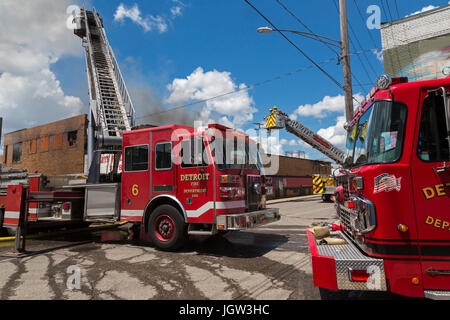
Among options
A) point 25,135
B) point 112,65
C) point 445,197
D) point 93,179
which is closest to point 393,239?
point 445,197

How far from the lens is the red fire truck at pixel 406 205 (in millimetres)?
2609

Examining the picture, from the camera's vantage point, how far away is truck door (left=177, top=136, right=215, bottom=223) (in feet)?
18.8

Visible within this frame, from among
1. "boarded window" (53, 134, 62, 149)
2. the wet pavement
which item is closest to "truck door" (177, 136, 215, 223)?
the wet pavement

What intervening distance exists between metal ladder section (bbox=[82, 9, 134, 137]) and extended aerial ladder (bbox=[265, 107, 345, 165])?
903cm

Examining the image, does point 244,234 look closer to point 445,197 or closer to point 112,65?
point 445,197

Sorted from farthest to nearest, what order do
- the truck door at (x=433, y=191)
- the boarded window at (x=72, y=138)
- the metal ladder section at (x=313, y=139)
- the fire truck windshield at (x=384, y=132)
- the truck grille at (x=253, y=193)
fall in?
the boarded window at (x=72, y=138)
the metal ladder section at (x=313, y=139)
the truck grille at (x=253, y=193)
the fire truck windshield at (x=384, y=132)
the truck door at (x=433, y=191)

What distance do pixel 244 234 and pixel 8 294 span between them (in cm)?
573

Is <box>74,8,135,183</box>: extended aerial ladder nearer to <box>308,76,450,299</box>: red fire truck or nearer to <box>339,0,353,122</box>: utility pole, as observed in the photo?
<box>308,76,450,299</box>: red fire truck

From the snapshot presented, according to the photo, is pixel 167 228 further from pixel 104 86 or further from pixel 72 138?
pixel 72 138

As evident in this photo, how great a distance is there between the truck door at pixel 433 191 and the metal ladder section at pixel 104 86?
444 inches

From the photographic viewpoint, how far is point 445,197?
260 centimetres

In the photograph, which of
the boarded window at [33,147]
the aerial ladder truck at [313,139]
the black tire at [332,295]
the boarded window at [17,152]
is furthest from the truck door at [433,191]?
the boarded window at [17,152]

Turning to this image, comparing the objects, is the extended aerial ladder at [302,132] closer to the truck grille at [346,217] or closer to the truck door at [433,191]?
the truck grille at [346,217]

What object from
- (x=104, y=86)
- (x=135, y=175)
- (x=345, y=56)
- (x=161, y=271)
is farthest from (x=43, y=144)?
(x=161, y=271)
